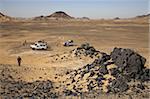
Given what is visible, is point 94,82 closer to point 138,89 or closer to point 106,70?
point 106,70

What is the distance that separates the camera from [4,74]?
20453 millimetres

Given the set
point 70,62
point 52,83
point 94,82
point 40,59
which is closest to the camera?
point 94,82

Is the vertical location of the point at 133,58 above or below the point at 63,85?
above

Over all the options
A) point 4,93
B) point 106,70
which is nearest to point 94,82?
point 106,70

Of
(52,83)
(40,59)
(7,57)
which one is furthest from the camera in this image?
(7,57)

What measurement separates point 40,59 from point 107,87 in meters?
12.2

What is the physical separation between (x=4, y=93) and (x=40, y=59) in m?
11.7

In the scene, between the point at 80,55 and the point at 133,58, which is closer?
the point at 133,58

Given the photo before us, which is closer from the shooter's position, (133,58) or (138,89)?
(138,89)

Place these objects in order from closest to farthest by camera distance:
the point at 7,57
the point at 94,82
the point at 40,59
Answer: the point at 94,82 → the point at 40,59 → the point at 7,57

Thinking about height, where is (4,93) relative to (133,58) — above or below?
below

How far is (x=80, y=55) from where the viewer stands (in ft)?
85.7

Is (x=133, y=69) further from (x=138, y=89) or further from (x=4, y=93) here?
(x=4, y=93)

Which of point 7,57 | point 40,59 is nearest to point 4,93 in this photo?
point 40,59
